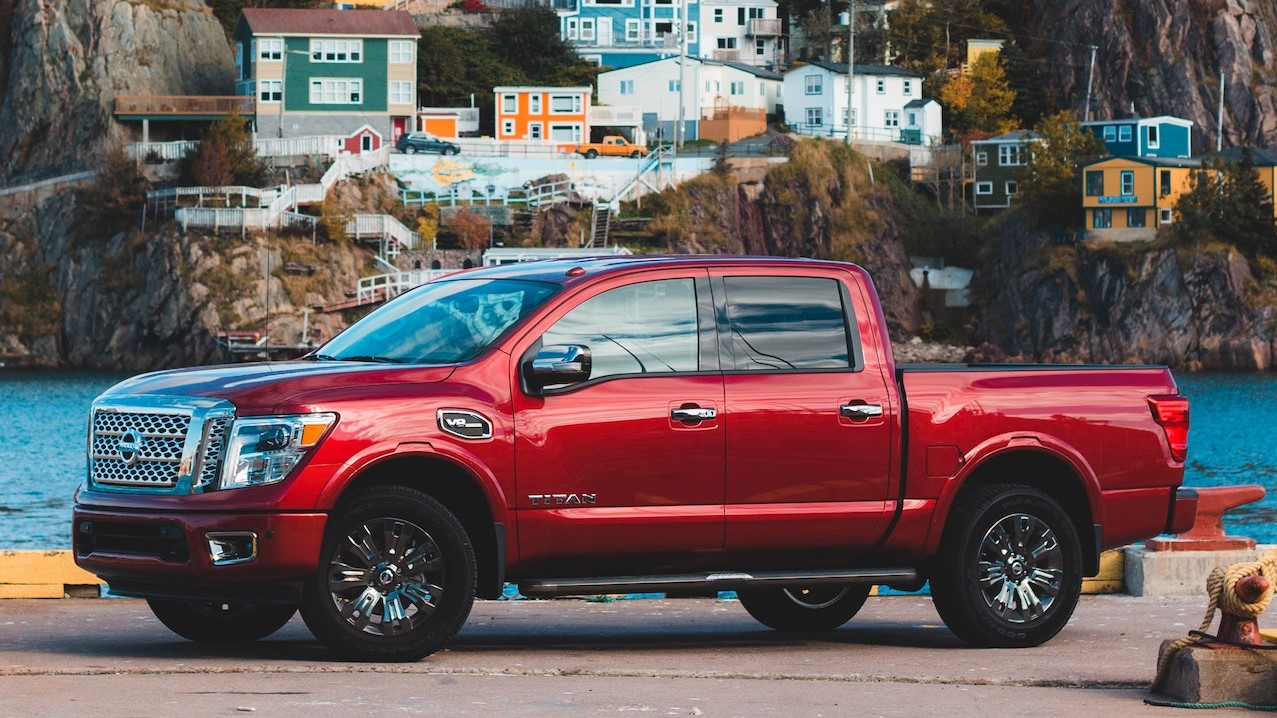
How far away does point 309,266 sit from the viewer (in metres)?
101

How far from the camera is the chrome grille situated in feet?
32.1

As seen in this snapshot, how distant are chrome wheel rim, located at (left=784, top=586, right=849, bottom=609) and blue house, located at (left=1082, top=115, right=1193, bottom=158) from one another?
109673 millimetres

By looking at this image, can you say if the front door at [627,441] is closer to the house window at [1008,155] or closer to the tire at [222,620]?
the tire at [222,620]

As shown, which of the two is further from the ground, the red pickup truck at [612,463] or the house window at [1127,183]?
the house window at [1127,183]

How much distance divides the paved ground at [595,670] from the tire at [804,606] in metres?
0.13

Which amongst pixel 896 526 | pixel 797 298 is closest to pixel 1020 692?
pixel 896 526

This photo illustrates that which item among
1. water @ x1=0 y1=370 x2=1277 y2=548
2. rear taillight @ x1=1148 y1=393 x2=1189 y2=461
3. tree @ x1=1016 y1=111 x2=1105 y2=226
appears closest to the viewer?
rear taillight @ x1=1148 y1=393 x2=1189 y2=461

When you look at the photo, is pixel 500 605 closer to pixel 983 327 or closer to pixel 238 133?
pixel 238 133

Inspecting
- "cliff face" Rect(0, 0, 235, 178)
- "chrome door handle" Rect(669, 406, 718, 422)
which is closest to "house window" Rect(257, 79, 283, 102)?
"cliff face" Rect(0, 0, 235, 178)

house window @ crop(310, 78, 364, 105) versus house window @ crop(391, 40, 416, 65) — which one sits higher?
house window @ crop(391, 40, 416, 65)

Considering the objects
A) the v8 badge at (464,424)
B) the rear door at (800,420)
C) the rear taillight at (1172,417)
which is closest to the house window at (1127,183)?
the rear taillight at (1172,417)

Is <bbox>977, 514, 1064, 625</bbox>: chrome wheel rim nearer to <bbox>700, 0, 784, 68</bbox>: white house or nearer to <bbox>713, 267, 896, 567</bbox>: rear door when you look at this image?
<bbox>713, 267, 896, 567</bbox>: rear door

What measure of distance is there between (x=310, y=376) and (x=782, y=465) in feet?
8.53

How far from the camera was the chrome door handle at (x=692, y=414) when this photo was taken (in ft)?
34.7
